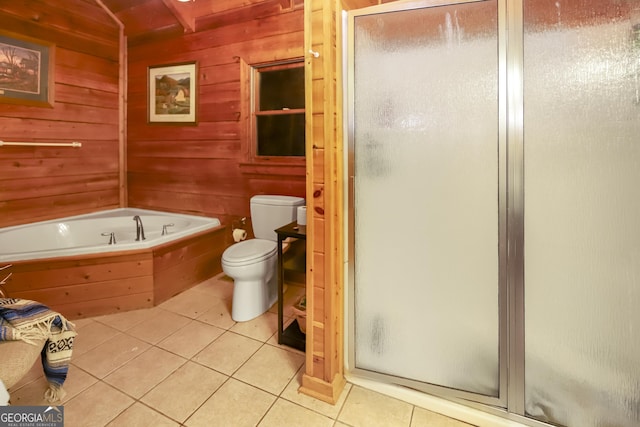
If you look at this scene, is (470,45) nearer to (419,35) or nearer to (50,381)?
(419,35)

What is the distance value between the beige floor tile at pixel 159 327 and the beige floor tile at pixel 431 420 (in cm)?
150

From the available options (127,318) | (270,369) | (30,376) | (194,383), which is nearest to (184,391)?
(194,383)

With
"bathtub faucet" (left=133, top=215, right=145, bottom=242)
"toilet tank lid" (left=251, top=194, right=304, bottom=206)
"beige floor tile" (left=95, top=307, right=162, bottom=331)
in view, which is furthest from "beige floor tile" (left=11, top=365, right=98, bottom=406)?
"toilet tank lid" (left=251, top=194, right=304, bottom=206)

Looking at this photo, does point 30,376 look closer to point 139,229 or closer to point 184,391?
point 184,391

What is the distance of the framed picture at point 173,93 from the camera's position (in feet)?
10.2

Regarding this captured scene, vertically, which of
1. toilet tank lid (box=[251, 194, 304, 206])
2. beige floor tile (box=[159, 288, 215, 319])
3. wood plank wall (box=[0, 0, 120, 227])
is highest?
wood plank wall (box=[0, 0, 120, 227])

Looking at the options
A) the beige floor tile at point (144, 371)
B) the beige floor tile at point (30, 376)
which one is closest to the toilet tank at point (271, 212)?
the beige floor tile at point (144, 371)

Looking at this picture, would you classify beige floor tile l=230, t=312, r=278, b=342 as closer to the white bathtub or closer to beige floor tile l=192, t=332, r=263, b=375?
beige floor tile l=192, t=332, r=263, b=375

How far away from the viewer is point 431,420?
4.42 feet

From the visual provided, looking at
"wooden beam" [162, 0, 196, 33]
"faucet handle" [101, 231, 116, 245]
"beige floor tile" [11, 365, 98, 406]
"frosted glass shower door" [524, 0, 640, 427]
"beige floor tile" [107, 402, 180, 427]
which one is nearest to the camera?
"frosted glass shower door" [524, 0, 640, 427]

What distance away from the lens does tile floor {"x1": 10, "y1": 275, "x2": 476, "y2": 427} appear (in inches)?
53.0

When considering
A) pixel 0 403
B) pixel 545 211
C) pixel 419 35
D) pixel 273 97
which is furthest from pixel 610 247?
pixel 273 97

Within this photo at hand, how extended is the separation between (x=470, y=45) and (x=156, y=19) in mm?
3226

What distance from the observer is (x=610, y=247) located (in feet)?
3.61
